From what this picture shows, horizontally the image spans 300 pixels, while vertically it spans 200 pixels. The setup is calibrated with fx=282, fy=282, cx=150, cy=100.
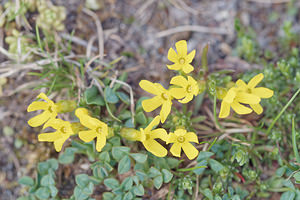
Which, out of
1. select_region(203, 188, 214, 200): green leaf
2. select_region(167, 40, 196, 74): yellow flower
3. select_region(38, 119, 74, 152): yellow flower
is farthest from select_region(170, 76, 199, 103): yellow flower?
select_region(38, 119, 74, 152): yellow flower

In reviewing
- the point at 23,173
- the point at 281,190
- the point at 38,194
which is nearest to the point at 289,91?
the point at 281,190

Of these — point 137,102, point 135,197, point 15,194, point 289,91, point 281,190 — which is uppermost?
point 289,91

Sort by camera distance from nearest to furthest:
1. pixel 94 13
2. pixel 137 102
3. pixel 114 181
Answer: pixel 114 181
pixel 137 102
pixel 94 13

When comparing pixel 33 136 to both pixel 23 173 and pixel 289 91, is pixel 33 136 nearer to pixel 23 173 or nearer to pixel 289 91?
pixel 23 173

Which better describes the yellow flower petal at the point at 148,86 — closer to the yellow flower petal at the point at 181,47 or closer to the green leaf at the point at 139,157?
the yellow flower petal at the point at 181,47

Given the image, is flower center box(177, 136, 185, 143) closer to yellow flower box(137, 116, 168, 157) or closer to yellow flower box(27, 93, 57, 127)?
yellow flower box(137, 116, 168, 157)

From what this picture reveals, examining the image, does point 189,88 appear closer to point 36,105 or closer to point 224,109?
point 224,109

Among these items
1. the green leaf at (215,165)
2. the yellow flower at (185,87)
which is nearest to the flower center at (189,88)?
the yellow flower at (185,87)
